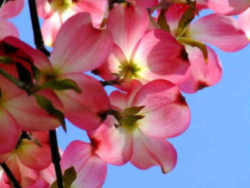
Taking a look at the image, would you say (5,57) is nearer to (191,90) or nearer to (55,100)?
(55,100)

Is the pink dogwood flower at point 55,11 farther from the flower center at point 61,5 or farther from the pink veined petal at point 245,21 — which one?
the pink veined petal at point 245,21

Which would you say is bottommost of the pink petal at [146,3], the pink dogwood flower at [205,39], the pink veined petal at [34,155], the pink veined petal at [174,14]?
the pink veined petal at [34,155]

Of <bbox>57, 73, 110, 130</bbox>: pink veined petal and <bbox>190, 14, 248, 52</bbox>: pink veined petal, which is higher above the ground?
<bbox>57, 73, 110, 130</bbox>: pink veined petal

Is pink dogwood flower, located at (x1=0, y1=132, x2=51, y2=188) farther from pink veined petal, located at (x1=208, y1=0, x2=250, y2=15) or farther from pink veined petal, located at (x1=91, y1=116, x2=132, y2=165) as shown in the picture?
pink veined petal, located at (x1=208, y1=0, x2=250, y2=15)

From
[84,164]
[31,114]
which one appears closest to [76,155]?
[84,164]

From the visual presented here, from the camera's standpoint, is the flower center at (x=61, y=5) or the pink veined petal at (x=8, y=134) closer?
the pink veined petal at (x=8, y=134)

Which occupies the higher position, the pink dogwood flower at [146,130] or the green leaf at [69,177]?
the pink dogwood flower at [146,130]

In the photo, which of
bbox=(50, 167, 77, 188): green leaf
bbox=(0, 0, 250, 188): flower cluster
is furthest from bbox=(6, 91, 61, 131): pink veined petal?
bbox=(50, 167, 77, 188): green leaf

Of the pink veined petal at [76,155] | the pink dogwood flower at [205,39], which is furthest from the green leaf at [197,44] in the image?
the pink veined petal at [76,155]
